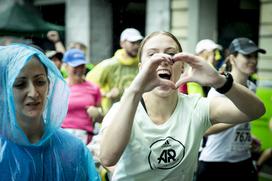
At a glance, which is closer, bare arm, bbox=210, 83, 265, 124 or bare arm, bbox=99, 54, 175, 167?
bare arm, bbox=99, 54, 175, 167

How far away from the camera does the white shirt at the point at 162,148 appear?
2908 mm

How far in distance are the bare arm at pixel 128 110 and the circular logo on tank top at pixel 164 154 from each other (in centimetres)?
22

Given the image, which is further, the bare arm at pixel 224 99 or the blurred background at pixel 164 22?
the blurred background at pixel 164 22

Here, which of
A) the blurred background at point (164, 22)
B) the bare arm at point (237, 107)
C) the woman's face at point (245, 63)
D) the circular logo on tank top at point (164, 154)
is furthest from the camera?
the blurred background at point (164, 22)

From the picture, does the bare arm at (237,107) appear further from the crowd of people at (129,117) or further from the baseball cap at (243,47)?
the baseball cap at (243,47)

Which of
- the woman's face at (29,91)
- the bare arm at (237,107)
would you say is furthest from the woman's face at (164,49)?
the woman's face at (29,91)

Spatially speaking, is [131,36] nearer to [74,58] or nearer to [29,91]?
[74,58]

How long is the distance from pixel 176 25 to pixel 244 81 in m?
6.82

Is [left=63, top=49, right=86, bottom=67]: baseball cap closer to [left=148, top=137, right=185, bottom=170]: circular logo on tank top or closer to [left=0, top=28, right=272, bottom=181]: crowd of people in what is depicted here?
A: [left=0, top=28, right=272, bottom=181]: crowd of people

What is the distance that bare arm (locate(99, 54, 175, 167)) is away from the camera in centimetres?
267

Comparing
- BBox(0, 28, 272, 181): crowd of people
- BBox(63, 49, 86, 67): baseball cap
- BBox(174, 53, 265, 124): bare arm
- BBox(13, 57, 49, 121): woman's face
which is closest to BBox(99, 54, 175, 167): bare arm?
BBox(0, 28, 272, 181): crowd of people

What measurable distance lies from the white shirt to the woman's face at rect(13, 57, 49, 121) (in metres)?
0.43

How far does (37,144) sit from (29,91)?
0.27 m

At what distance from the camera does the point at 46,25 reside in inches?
499
